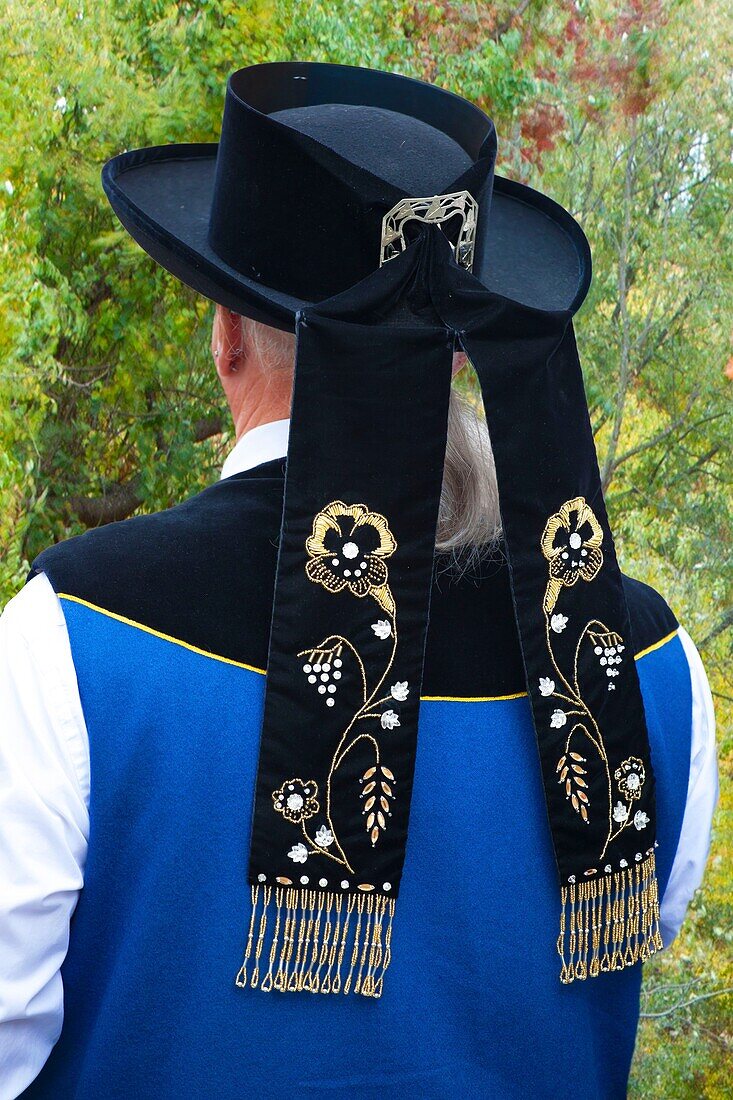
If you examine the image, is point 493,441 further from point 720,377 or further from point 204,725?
point 720,377

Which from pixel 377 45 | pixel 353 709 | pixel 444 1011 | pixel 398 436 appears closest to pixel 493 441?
pixel 398 436

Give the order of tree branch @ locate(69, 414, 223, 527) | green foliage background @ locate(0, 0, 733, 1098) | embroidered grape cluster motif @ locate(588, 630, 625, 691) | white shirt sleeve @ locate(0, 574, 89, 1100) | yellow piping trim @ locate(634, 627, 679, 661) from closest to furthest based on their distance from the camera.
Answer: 1. white shirt sleeve @ locate(0, 574, 89, 1100)
2. embroidered grape cluster motif @ locate(588, 630, 625, 691)
3. yellow piping trim @ locate(634, 627, 679, 661)
4. green foliage background @ locate(0, 0, 733, 1098)
5. tree branch @ locate(69, 414, 223, 527)

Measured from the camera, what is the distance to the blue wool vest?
1007 mm

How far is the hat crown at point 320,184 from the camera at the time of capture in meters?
1.17

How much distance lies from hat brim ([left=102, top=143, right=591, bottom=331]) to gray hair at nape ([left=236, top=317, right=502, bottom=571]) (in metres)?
0.03

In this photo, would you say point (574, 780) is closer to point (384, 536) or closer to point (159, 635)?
point (384, 536)

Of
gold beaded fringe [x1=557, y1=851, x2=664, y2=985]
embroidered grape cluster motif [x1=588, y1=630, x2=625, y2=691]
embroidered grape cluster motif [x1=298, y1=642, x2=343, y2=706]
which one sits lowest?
gold beaded fringe [x1=557, y1=851, x2=664, y2=985]

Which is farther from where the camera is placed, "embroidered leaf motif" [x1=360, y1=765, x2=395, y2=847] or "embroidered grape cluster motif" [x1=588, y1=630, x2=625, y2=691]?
"embroidered grape cluster motif" [x1=588, y1=630, x2=625, y2=691]

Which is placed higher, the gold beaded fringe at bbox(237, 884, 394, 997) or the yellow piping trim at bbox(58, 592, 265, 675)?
the yellow piping trim at bbox(58, 592, 265, 675)

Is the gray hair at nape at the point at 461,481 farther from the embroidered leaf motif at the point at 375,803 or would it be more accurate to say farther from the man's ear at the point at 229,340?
the embroidered leaf motif at the point at 375,803

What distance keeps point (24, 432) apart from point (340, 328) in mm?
1553

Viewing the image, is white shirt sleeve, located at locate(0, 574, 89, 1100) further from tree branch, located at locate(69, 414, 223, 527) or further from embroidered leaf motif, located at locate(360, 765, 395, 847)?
tree branch, located at locate(69, 414, 223, 527)

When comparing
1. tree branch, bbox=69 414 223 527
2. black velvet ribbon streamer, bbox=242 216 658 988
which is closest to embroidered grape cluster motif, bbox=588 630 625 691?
black velvet ribbon streamer, bbox=242 216 658 988

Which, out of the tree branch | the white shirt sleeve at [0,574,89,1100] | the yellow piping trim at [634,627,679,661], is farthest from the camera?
the tree branch
